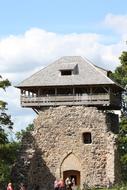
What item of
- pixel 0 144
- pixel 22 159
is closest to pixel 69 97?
pixel 22 159

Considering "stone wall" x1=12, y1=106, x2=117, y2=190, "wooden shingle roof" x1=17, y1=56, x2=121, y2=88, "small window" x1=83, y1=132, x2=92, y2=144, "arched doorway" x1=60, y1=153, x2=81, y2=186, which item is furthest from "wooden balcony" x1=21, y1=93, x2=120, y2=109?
"arched doorway" x1=60, y1=153, x2=81, y2=186

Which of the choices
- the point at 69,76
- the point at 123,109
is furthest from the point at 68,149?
the point at 123,109

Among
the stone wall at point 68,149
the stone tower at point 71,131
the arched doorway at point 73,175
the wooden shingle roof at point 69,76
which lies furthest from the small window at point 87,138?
the wooden shingle roof at point 69,76

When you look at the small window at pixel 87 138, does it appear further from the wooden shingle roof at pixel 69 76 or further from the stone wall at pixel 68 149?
the wooden shingle roof at pixel 69 76

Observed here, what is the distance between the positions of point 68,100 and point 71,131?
2.97m

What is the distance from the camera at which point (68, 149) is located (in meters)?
50.6

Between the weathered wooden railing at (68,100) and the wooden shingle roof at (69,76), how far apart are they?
112cm

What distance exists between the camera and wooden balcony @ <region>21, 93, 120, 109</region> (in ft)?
170

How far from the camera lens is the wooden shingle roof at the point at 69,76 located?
51844mm

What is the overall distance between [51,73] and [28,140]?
6025mm

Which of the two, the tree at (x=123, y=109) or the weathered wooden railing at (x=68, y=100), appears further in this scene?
the weathered wooden railing at (x=68, y=100)

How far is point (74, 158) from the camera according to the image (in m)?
50.6

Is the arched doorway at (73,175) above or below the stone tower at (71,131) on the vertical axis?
below

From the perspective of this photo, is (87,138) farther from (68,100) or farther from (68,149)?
(68,100)
